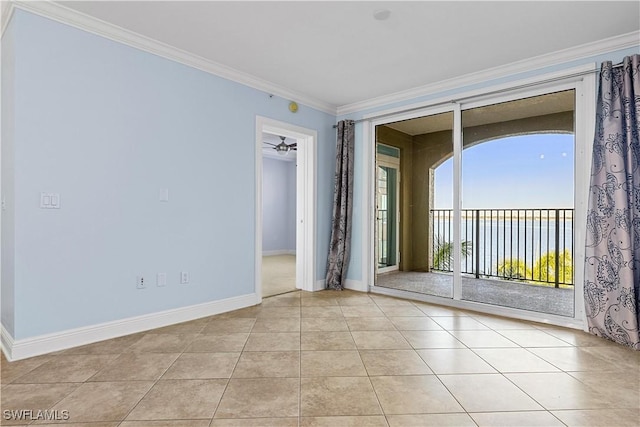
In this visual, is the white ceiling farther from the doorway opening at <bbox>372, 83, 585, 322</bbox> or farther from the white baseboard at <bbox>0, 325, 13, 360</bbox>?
the white baseboard at <bbox>0, 325, 13, 360</bbox>

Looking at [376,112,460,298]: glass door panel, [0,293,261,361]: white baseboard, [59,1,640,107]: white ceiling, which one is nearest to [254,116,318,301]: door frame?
[376,112,460,298]: glass door panel

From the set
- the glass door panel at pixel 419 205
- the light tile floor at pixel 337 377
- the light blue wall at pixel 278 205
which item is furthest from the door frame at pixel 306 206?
the light blue wall at pixel 278 205

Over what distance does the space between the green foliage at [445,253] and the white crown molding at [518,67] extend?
1.87m

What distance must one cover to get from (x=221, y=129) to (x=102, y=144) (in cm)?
119

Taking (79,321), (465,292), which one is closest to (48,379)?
(79,321)

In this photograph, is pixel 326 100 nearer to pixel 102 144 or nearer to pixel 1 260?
pixel 102 144

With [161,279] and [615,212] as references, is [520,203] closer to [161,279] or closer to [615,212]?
[615,212]

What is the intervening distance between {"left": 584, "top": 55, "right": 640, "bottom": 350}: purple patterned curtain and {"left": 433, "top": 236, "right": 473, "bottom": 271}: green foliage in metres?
1.31

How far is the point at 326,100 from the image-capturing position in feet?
15.8

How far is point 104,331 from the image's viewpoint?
2.91 metres

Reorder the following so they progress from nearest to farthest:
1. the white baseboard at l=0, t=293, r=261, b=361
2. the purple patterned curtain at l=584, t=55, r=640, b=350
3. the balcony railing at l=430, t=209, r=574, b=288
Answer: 1. the white baseboard at l=0, t=293, r=261, b=361
2. the purple patterned curtain at l=584, t=55, r=640, b=350
3. the balcony railing at l=430, t=209, r=574, b=288

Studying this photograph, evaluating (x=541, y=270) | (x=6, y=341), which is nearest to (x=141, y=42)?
(x=6, y=341)

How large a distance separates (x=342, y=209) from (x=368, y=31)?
244 cm

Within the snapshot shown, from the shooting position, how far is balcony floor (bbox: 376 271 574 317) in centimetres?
371
